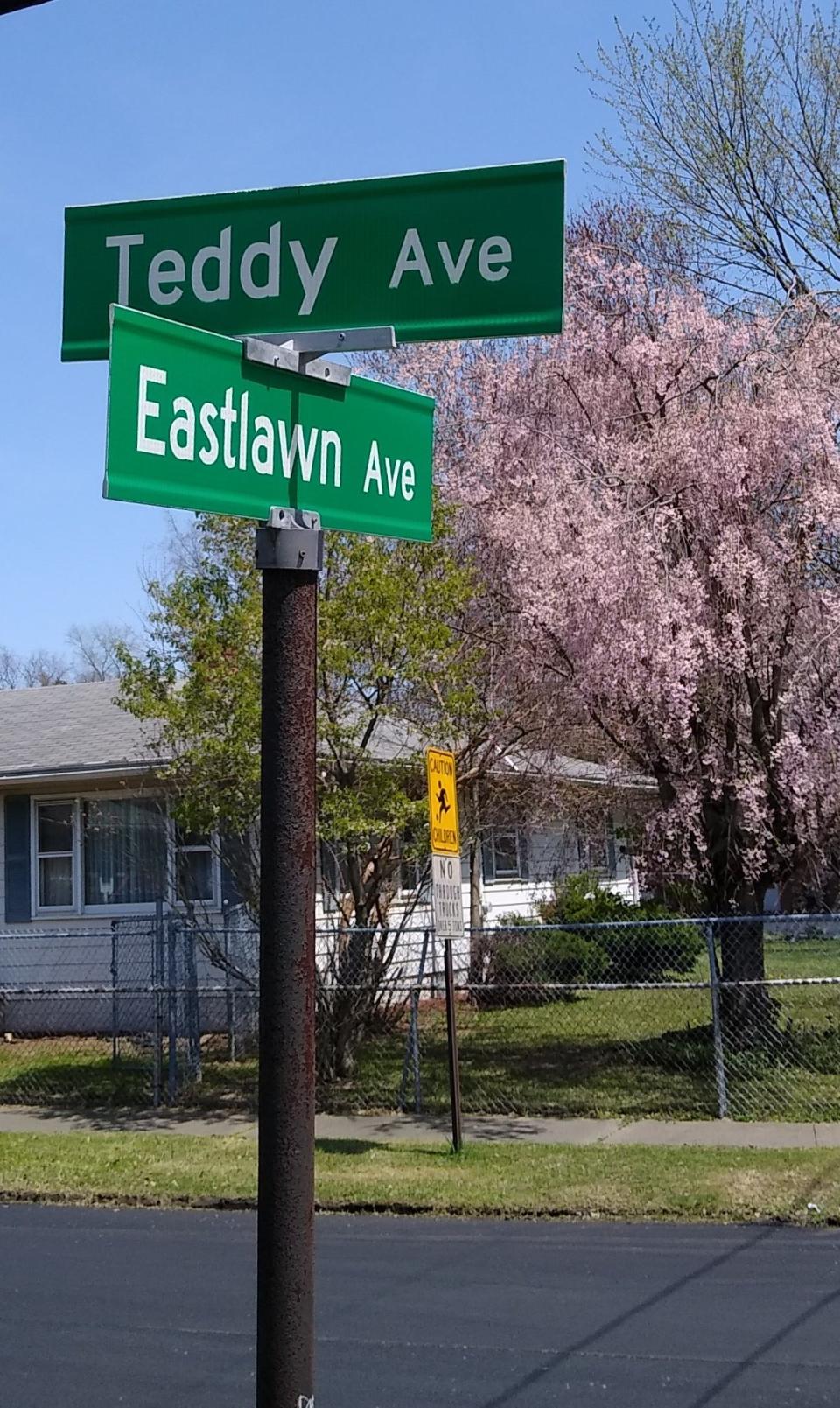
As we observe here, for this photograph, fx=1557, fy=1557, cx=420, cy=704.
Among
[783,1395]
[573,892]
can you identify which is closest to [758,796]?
[783,1395]

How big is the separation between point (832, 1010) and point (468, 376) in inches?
353

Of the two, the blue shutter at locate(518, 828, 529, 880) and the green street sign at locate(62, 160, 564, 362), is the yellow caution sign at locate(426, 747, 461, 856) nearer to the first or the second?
the green street sign at locate(62, 160, 564, 362)

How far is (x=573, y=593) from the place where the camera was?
1274cm

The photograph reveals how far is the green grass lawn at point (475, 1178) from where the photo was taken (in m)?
9.66

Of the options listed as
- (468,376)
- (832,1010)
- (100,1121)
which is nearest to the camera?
(100,1121)

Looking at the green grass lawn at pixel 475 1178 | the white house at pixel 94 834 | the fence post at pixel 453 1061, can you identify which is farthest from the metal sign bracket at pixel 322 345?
the white house at pixel 94 834

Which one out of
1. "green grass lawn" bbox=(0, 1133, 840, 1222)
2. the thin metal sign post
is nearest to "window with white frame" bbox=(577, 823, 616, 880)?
"green grass lawn" bbox=(0, 1133, 840, 1222)

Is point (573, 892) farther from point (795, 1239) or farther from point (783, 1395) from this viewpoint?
point (783, 1395)

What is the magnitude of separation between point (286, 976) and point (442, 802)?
822 cm

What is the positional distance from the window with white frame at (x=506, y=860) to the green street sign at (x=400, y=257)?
19852 mm

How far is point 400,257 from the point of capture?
3.65 meters

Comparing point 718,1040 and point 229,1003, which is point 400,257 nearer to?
point 718,1040

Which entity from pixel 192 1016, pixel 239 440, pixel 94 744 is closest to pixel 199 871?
pixel 94 744

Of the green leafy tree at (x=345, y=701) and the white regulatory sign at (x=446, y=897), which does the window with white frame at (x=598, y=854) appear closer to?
the green leafy tree at (x=345, y=701)
